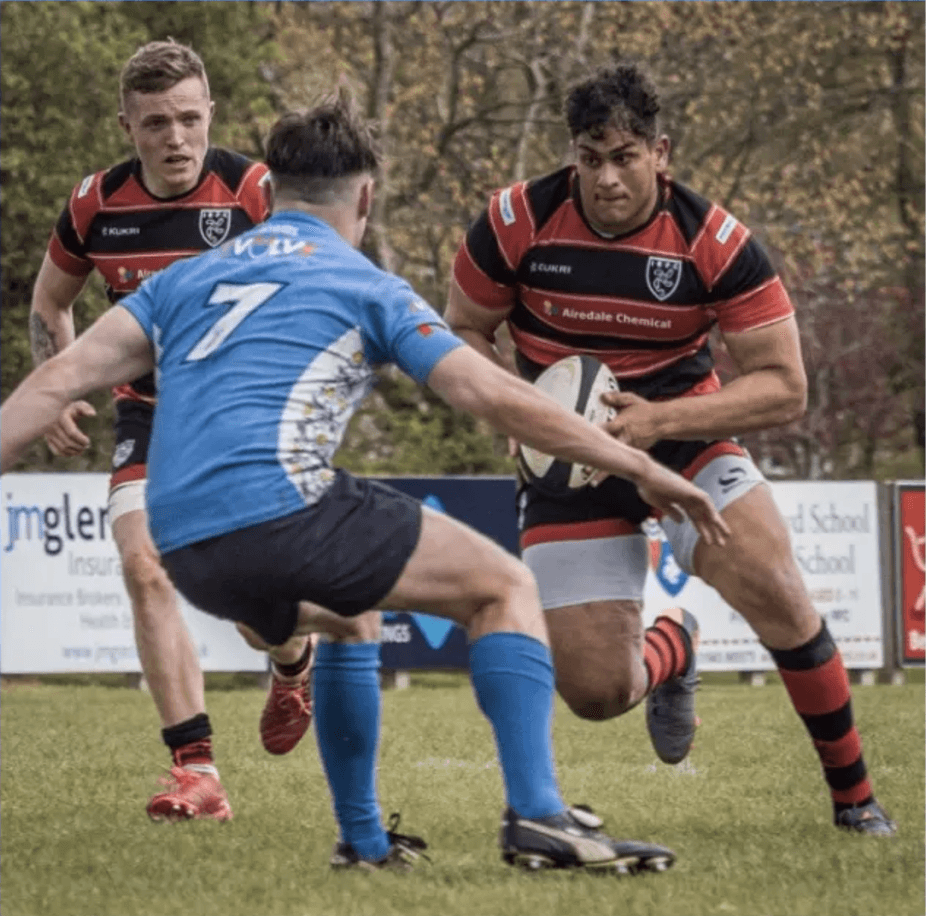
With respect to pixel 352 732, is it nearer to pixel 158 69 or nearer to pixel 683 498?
pixel 683 498

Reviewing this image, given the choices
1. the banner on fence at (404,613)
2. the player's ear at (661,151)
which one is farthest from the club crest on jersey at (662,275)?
the banner on fence at (404,613)

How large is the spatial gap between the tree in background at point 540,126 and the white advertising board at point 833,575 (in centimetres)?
629

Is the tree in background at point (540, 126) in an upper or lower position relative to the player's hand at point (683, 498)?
upper

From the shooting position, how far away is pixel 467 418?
23047mm

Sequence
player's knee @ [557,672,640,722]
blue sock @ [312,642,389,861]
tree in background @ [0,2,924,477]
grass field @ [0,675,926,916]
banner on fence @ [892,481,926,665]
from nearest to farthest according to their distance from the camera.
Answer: grass field @ [0,675,926,916] → blue sock @ [312,642,389,861] → player's knee @ [557,672,640,722] → banner on fence @ [892,481,926,665] → tree in background @ [0,2,924,477]

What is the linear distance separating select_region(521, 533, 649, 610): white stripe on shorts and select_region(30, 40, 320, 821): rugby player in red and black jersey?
113 cm

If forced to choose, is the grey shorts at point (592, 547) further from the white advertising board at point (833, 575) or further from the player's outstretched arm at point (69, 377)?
the white advertising board at point (833, 575)

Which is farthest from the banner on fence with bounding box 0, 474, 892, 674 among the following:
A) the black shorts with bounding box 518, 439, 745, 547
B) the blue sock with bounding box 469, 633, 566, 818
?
the blue sock with bounding box 469, 633, 566, 818

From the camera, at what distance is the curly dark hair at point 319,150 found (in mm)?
5363

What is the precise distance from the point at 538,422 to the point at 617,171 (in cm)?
173

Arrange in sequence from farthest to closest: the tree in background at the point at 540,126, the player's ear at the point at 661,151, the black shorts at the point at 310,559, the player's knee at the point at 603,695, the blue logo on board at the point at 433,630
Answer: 1. the tree in background at the point at 540,126
2. the blue logo on board at the point at 433,630
3. the player's knee at the point at 603,695
4. the player's ear at the point at 661,151
5. the black shorts at the point at 310,559

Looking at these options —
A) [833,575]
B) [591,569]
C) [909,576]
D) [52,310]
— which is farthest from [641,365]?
[909,576]

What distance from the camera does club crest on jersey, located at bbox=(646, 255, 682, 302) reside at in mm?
6797

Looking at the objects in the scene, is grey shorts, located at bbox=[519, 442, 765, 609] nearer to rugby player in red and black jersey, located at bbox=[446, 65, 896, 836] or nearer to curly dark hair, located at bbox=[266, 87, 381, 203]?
rugby player in red and black jersey, located at bbox=[446, 65, 896, 836]
